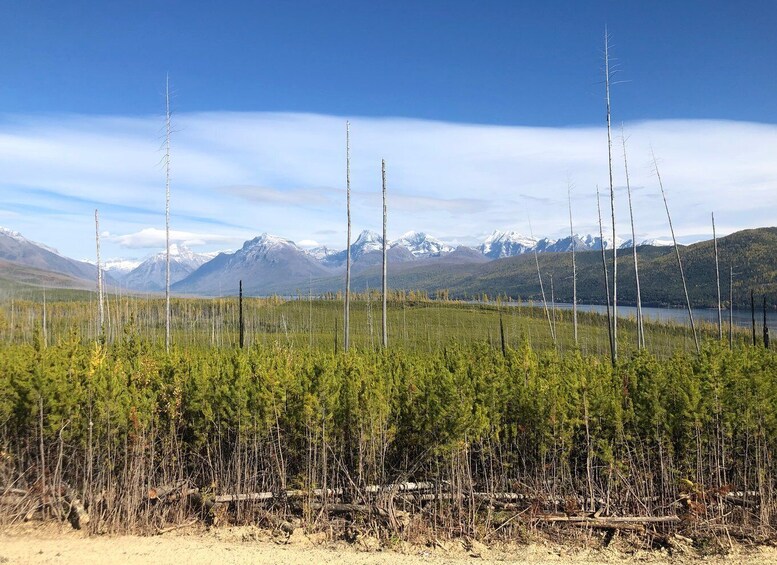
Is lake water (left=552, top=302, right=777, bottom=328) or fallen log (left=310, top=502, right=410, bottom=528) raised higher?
fallen log (left=310, top=502, right=410, bottom=528)

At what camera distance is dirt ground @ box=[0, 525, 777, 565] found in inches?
337

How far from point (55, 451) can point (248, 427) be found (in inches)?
161

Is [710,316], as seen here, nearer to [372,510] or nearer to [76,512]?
[372,510]

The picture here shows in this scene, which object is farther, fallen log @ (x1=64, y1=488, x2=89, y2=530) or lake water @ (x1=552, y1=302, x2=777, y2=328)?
lake water @ (x1=552, y1=302, x2=777, y2=328)

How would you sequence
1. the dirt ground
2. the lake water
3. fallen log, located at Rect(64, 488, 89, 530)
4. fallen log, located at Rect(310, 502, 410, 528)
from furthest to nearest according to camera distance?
the lake water
fallen log, located at Rect(310, 502, 410, 528)
fallen log, located at Rect(64, 488, 89, 530)
the dirt ground

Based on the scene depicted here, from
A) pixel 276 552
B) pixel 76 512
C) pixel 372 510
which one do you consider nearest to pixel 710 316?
pixel 372 510

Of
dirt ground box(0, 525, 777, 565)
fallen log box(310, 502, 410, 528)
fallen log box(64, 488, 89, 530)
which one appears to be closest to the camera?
dirt ground box(0, 525, 777, 565)

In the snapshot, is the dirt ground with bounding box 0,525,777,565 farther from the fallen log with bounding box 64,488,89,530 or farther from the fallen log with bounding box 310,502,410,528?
the fallen log with bounding box 310,502,410,528

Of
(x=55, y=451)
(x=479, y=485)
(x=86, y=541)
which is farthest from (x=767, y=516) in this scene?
(x=55, y=451)

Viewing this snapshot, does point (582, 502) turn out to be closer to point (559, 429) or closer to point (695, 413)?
point (559, 429)

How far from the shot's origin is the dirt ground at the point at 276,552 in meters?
8.55

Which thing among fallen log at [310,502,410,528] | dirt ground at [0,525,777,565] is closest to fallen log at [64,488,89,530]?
dirt ground at [0,525,777,565]

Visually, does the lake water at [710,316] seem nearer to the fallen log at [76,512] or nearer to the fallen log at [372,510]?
the fallen log at [372,510]

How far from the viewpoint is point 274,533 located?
9.61 m
